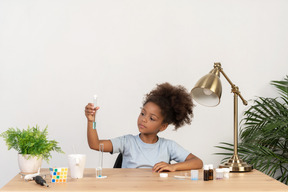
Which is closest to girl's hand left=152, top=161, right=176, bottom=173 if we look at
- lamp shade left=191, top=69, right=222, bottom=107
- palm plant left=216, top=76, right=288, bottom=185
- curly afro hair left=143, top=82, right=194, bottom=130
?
lamp shade left=191, top=69, right=222, bottom=107

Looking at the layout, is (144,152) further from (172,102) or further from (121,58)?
(121,58)

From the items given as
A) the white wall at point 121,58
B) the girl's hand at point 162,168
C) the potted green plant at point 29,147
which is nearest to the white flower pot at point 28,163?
the potted green plant at point 29,147

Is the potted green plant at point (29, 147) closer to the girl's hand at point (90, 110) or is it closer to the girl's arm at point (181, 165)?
the girl's hand at point (90, 110)

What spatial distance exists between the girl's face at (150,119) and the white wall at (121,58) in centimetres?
106

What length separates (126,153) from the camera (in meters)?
2.85

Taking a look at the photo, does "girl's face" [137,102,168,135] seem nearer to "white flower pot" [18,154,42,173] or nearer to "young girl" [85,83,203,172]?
"young girl" [85,83,203,172]

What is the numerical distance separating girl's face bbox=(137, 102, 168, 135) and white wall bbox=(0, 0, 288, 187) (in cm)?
106

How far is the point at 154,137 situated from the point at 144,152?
14cm

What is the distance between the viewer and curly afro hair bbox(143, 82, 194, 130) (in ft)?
9.34

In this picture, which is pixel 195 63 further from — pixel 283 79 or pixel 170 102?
pixel 170 102

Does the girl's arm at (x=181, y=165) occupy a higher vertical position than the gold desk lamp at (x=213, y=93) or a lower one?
lower

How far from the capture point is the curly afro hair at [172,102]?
9.34 ft

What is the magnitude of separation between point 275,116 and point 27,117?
82.9 inches

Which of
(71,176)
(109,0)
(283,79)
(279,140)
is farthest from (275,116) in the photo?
(71,176)
